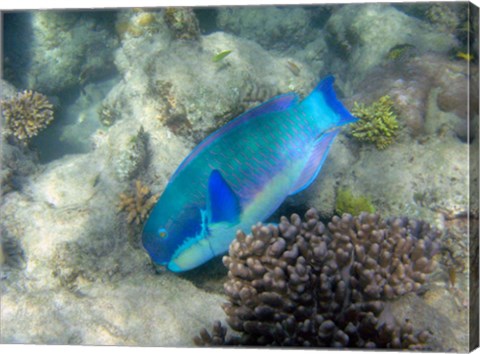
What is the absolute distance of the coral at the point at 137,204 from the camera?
13.1 feet

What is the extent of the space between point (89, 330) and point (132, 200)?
1.47 metres

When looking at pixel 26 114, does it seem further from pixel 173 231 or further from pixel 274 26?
pixel 274 26

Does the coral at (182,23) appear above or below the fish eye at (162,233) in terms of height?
above

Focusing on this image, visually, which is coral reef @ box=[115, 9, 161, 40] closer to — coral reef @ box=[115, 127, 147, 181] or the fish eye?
coral reef @ box=[115, 127, 147, 181]

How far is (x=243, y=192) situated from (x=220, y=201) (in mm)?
275

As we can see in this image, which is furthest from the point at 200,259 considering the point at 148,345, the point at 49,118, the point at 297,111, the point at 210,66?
the point at 49,118

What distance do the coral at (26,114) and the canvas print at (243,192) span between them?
0.04m

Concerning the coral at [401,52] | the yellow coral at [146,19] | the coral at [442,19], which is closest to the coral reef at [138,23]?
the yellow coral at [146,19]

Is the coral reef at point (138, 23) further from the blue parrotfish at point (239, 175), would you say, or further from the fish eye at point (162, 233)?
the fish eye at point (162, 233)

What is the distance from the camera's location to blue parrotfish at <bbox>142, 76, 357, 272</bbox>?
7.52 ft

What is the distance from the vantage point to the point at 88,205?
4.13 m

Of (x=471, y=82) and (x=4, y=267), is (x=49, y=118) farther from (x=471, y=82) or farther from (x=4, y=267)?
(x=471, y=82)

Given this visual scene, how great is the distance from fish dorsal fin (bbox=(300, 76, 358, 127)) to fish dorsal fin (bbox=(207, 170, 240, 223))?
0.81 m

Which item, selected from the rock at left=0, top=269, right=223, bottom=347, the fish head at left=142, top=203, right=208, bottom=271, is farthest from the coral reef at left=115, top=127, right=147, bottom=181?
the fish head at left=142, top=203, right=208, bottom=271
